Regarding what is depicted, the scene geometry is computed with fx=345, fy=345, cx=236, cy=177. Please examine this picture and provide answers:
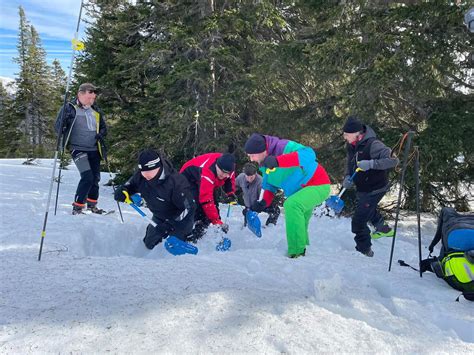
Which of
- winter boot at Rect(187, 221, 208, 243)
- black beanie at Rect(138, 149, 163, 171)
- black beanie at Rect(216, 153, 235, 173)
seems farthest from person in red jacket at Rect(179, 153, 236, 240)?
black beanie at Rect(138, 149, 163, 171)

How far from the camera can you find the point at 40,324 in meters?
2.43

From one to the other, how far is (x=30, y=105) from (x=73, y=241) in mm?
32737

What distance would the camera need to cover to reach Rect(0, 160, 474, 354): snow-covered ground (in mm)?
2330

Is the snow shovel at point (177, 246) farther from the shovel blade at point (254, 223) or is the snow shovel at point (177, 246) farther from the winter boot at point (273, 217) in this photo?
the winter boot at point (273, 217)

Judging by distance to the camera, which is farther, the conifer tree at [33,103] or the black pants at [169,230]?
the conifer tree at [33,103]

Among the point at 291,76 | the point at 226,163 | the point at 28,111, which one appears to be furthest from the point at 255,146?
Result: the point at 28,111

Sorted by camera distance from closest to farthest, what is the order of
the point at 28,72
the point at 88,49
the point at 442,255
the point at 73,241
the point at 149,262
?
the point at 149,262
the point at 442,255
the point at 73,241
the point at 88,49
the point at 28,72

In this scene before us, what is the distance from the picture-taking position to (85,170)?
6.38 m

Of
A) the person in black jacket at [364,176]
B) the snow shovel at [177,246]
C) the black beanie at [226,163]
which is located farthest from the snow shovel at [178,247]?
the person in black jacket at [364,176]

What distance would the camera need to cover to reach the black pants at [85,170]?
6.38 metres

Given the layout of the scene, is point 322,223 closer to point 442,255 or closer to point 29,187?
point 442,255

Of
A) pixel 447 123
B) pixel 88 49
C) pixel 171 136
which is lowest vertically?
pixel 171 136

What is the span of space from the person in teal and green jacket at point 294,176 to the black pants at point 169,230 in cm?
138

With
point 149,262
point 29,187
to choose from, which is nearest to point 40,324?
point 149,262
